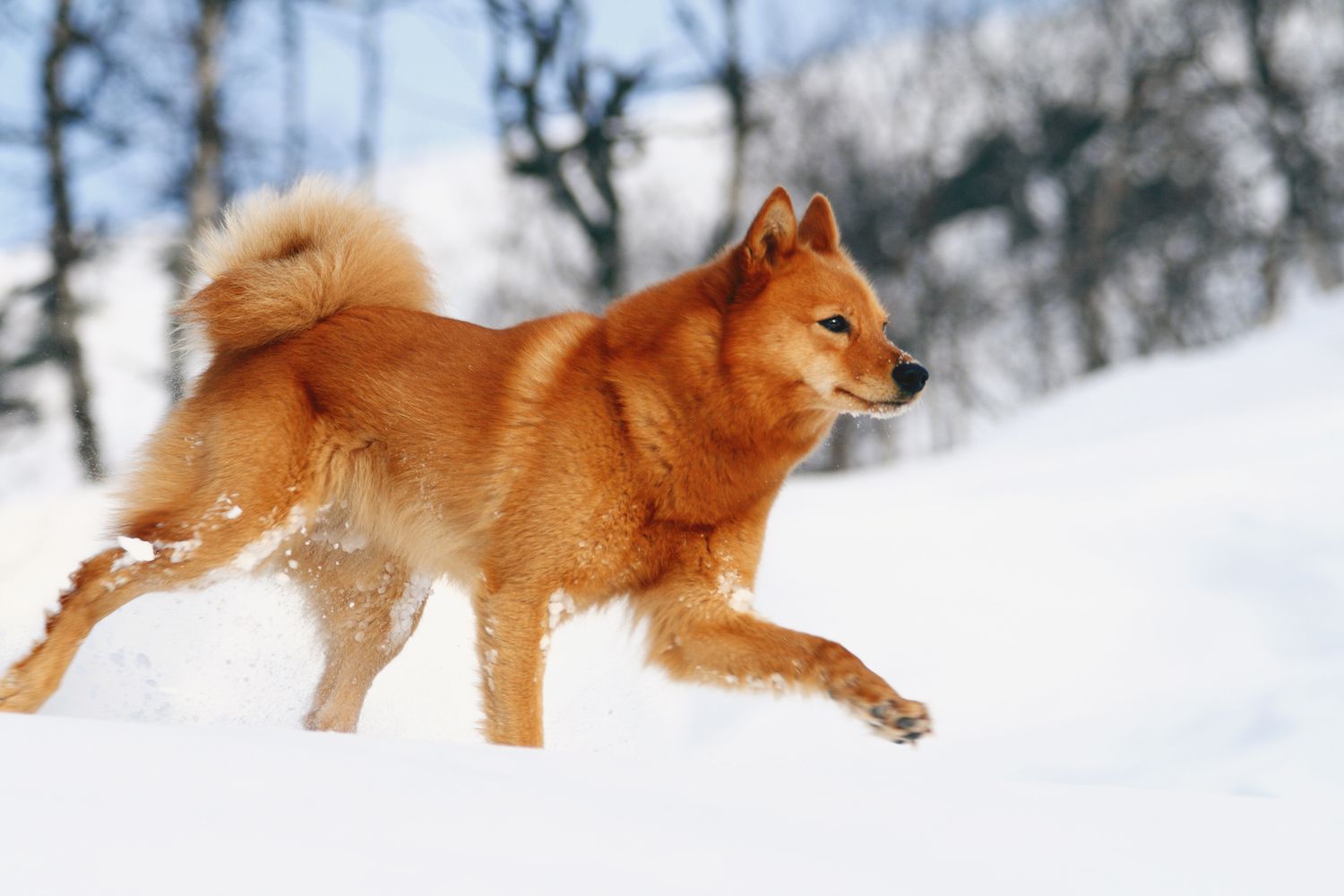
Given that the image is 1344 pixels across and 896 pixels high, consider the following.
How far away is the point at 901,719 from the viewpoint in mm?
2703

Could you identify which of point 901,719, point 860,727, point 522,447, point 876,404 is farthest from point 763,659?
point 860,727

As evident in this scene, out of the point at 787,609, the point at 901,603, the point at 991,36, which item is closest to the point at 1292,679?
the point at 901,603

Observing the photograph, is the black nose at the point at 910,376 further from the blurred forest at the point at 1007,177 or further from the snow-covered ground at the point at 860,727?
the blurred forest at the point at 1007,177

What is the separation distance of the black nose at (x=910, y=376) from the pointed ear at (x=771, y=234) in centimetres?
53

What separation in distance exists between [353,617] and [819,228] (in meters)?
2.06

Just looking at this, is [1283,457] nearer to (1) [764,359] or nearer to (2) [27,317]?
(1) [764,359]

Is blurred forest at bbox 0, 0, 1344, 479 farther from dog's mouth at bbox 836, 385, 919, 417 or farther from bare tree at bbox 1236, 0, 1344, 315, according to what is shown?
dog's mouth at bbox 836, 385, 919, 417

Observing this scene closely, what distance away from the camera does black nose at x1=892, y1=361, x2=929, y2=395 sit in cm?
316

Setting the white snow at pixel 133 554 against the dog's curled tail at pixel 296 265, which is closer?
the white snow at pixel 133 554

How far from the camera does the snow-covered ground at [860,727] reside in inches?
A: 64.6

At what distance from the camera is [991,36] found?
21906mm

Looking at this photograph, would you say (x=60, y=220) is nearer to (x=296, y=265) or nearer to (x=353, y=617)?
(x=296, y=265)

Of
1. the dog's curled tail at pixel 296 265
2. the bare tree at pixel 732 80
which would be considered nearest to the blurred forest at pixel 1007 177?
the bare tree at pixel 732 80

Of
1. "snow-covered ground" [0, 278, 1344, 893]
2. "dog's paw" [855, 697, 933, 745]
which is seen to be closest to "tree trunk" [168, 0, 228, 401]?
"snow-covered ground" [0, 278, 1344, 893]
